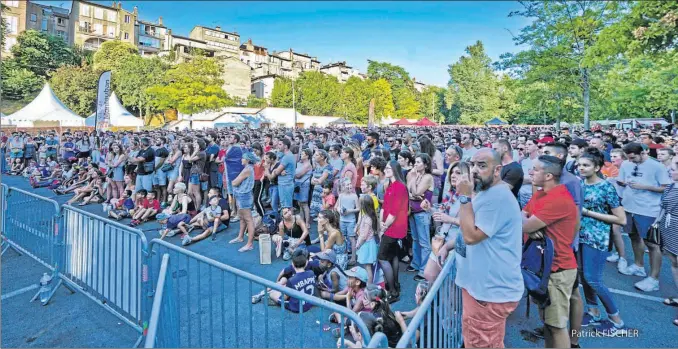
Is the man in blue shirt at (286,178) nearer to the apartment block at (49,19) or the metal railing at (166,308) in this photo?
the metal railing at (166,308)

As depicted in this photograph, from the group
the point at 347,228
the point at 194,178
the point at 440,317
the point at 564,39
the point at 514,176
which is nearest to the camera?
the point at 440,317

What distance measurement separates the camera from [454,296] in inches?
125

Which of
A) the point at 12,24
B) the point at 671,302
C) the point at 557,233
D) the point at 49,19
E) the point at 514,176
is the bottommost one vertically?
the point at 671,302

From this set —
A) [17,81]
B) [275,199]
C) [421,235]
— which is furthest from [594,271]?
[17,81]

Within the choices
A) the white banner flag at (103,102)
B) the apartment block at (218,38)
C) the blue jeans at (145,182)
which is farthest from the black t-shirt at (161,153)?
the apartment block at (218,38)

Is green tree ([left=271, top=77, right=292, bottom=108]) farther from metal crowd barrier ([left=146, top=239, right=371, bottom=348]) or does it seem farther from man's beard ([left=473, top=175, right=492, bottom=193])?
man's beard ([left=473, top=175, right=492, bottom=193])

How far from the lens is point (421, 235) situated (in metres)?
5.36

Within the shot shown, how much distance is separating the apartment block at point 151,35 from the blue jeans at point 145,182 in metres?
68.3

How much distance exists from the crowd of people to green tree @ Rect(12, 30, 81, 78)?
49.6 meters

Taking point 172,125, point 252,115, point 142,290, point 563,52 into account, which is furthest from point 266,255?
point 172,125

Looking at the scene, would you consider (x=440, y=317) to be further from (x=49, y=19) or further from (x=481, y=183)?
(x=49, y=19)

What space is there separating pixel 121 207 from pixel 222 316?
27.3 feet

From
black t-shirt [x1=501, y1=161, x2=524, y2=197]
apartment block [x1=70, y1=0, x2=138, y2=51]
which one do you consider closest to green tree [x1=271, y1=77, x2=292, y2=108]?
apartment block [x1=70, y1=0, x2=138, y2=51]

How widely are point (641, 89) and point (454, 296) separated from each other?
108 ft
